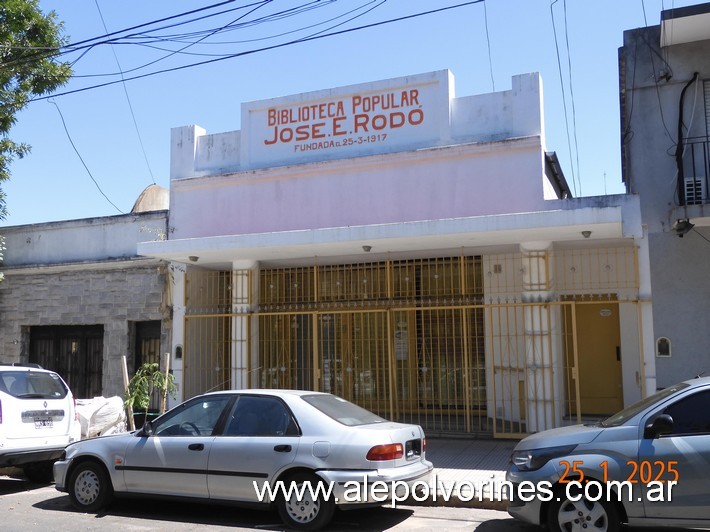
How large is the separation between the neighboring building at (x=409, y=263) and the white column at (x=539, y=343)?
0.02 metres

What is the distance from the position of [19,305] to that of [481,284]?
33.2 ft

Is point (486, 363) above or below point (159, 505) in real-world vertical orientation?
above

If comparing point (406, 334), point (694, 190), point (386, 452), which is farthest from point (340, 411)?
point (694, 190)

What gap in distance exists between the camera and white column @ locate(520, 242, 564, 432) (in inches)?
427

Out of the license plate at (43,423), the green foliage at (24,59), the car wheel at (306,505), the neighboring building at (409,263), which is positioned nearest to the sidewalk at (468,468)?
the neighboring building at (409,263)

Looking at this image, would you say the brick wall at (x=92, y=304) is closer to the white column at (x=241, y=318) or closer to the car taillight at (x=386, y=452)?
the white column at (x=241, y=318)

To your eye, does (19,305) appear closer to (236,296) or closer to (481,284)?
(236,296)

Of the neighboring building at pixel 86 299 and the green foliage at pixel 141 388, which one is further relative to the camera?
the neighboring building at pixel 86 299

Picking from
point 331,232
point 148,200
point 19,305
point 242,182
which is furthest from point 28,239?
point 331,232

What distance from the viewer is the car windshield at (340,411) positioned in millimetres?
6985

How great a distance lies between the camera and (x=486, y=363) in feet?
40.8

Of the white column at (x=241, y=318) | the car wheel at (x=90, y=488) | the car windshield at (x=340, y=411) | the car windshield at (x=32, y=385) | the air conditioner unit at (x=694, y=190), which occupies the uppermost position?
the air conditioner unit at (x=694, y=190)

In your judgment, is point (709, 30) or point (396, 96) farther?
point (396, 96)

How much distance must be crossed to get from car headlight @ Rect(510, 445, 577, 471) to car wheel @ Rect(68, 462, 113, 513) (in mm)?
4503
